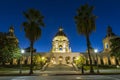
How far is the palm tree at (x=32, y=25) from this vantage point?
37969mm

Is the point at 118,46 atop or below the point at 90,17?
below

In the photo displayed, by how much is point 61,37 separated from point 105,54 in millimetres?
24001

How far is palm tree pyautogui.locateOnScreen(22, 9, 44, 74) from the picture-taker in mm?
37969

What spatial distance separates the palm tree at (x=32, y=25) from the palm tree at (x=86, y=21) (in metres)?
7.51

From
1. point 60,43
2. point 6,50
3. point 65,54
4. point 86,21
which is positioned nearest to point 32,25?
Answer: point 86,21

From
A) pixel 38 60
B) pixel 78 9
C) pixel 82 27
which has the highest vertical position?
pixel 78 9

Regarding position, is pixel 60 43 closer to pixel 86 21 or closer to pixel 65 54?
pixel 65 54

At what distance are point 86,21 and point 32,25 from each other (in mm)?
10539

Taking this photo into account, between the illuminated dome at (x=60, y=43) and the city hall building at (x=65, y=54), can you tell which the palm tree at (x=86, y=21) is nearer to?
the city hall building at (x=65, y=54)

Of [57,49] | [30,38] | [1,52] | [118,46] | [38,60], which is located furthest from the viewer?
[57,49]

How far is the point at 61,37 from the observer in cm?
9588

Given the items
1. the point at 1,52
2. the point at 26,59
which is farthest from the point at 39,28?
the point at 26,59

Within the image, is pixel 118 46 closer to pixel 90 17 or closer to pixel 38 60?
pixel 90 17

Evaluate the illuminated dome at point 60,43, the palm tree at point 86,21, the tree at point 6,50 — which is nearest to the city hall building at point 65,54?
the illuminated dome at point 60,43
